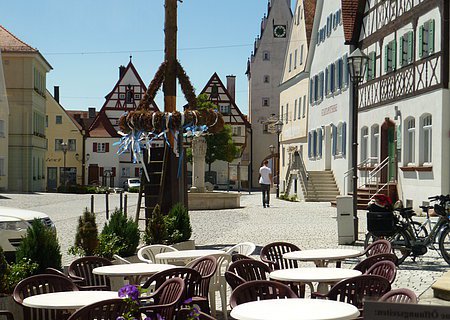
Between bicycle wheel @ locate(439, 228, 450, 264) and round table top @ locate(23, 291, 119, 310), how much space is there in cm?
742

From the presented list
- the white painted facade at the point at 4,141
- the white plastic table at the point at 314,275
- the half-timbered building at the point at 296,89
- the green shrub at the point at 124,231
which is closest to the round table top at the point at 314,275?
the white plastic table at the point at 314,275

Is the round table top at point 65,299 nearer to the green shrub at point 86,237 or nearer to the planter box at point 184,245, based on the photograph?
the green shrub at point 86,237

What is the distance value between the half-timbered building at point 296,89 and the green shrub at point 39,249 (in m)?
35.4

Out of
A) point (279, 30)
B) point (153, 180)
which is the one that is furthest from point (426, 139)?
point (279, 30)

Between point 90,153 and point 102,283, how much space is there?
247 feet

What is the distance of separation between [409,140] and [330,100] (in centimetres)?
1272

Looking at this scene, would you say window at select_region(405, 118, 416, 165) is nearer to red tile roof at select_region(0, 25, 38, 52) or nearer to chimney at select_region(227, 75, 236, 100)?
red tile roof at select_region(0, 25, 38, 52)

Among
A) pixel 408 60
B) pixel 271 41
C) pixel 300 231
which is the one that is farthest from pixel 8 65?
pixel 300 231

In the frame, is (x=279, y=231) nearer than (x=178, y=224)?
No

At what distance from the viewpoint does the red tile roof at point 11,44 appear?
59.9 metres

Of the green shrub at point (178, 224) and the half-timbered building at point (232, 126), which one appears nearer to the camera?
the green shrub at point (178, 224)

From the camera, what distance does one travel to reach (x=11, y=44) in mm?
60562

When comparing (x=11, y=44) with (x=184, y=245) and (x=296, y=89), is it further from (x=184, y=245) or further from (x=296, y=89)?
(x=184, y=245)

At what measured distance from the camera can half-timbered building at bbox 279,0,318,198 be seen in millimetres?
48594
